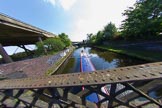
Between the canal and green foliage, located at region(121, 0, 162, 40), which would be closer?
the canal

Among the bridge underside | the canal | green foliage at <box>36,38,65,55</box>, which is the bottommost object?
the canal

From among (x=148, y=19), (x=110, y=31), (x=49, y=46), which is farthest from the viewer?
(x=110, y=31)

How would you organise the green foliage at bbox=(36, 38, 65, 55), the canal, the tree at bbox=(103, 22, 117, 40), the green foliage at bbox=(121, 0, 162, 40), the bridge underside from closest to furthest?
1. the canal
2. the bridge underside
3. the green foliage at bbox=(121, 0, 162, 40)
4. the green foliage at bbox=(36, 38, 65, 55)
5. the tree at bbox=(103, 22, 117, 40)

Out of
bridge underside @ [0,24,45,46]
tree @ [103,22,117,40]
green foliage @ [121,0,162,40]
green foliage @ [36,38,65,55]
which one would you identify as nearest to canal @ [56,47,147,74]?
green foliage @ [36,38,65,55]

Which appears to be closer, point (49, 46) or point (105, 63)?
point (105, 63)

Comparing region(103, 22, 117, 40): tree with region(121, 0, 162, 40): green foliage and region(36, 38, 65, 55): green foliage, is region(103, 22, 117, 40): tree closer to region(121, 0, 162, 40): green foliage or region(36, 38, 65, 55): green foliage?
region(121, 0, 162, 40): green foliage

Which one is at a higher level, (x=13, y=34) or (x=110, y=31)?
(x=13, y=34)

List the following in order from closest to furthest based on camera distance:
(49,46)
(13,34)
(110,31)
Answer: (13,34), (49,46), (110,31)

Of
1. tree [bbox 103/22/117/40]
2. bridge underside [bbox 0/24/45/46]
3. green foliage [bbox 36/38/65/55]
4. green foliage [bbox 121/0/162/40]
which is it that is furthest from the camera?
tree [bbox 103/22/117/40]

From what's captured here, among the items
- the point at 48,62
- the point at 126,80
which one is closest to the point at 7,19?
the point at 48,62

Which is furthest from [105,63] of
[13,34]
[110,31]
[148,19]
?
[110,31]

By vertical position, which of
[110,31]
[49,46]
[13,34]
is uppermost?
[13,34]

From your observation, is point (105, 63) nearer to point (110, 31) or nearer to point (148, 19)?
point (148, 19)

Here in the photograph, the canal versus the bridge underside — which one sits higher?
the bridge underside
